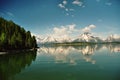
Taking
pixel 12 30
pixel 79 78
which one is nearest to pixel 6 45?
pixel 12 30

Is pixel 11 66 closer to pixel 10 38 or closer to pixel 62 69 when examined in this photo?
pixel 62 69

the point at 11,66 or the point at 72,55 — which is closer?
the point at 11,66

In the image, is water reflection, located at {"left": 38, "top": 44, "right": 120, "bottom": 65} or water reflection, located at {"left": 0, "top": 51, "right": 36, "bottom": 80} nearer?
water reflection, located at {"left": 0, "top": 51, "right": 36, "bottom": 80}

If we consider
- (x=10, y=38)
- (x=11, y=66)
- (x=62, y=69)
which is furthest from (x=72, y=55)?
(x=62, y=69)

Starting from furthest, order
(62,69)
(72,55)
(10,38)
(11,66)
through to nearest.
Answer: (10,38), (72,55), (11,66), (62,69)

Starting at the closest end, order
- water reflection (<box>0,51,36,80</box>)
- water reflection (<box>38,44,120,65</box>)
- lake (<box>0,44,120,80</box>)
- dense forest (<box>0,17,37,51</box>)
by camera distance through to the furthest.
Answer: lake (<box>0,44,120,80</box>)
water reflection (<box>0,51,36,80</box>)
water reflection (<box>38,44,120,65</box>)
dense forest (<box>0,17,37,51</box>)

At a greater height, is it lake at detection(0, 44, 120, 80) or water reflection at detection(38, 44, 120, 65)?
water reflection at detection(38, 44, 120, 65)

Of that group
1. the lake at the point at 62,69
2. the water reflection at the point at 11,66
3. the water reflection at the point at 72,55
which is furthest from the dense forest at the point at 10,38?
the lake at the point at 62,69

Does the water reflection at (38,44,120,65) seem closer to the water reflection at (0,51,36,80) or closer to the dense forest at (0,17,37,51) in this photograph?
the water reflection at (0,51,36,80)

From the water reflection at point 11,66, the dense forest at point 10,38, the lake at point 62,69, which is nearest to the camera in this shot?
the lake at point 62,69

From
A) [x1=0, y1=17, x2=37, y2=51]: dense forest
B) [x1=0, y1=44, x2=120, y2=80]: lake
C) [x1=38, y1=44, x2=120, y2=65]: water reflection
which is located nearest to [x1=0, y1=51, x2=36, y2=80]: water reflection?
[x1=0, y1=44, x2=120, y2=80]: lake

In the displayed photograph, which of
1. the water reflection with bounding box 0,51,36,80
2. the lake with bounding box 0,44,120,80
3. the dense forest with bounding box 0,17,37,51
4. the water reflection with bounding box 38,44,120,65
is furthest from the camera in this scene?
the dense forest with bounding box 0,17,37,51

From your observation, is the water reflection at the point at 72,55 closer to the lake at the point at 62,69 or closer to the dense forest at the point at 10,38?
the lake at the point at 62,69

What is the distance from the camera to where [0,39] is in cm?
7512
